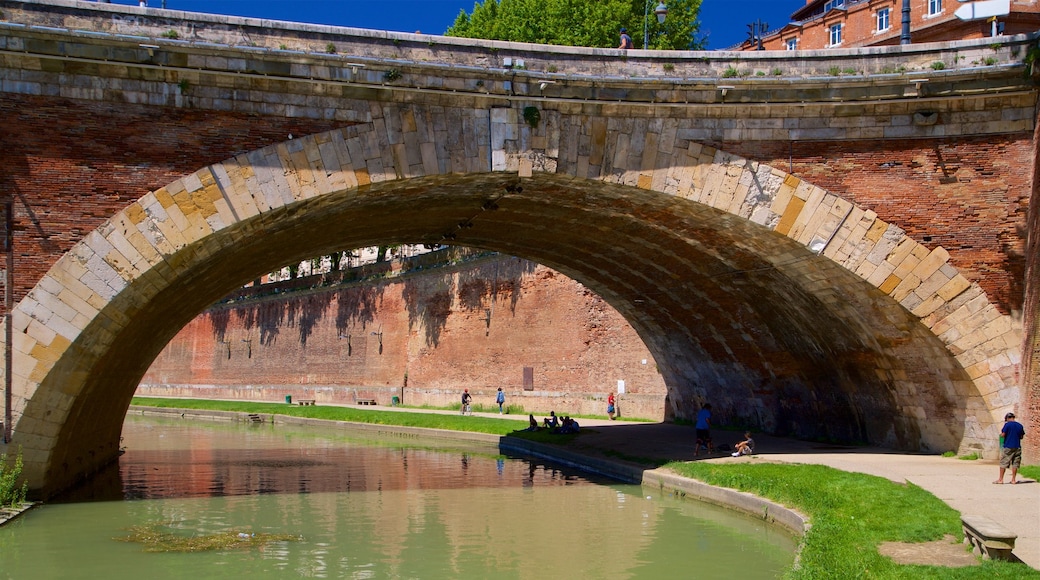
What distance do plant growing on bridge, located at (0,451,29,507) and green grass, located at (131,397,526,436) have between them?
14.0m

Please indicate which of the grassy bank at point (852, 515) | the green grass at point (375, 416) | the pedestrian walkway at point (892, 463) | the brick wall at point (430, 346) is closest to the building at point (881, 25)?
the brick wall at point (430, 346)

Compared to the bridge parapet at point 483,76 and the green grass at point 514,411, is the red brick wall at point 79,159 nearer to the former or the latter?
the bridge parapet at point 483,76

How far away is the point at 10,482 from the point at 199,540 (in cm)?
221

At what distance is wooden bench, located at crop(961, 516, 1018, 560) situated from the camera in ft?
26.3

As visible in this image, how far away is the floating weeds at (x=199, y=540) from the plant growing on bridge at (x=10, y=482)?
1.28 meters

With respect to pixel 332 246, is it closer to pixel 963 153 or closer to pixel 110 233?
pixel 110 233

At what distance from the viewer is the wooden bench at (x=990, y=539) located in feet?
26.3

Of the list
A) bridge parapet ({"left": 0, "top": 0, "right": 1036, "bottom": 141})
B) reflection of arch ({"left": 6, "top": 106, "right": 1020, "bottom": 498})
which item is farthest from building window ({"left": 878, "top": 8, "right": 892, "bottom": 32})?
bridge parapet ({"left": 0, "top": 0, "right": 1036, "bottom": 141})

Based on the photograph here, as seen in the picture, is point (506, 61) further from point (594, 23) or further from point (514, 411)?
point (594, 23)

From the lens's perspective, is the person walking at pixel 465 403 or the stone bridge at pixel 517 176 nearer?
the stone bridge at pixel 517 176

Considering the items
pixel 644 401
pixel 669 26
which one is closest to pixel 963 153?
pixel 644 401

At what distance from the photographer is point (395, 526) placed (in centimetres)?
1319

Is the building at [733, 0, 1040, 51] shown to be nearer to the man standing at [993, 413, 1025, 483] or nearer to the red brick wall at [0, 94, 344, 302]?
the man standing at [993, 413, 1025, 483]

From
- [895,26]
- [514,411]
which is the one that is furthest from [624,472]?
[895,26]
